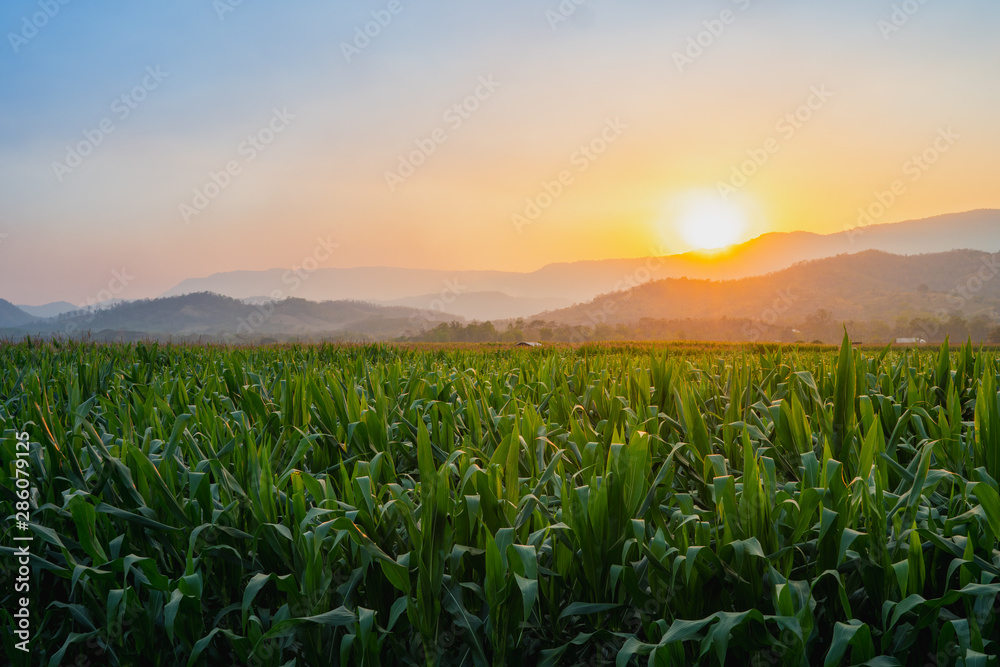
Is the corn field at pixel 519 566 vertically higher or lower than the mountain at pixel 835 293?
lower

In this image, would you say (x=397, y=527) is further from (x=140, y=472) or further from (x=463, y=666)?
(x=140, y=472)

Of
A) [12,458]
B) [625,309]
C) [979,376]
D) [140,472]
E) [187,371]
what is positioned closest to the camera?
[140,472]

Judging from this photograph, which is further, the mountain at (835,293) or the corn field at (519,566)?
the mountain at (835,293)

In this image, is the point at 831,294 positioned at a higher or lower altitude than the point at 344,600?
higher

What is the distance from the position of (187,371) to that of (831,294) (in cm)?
12330

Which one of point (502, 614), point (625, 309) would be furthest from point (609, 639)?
→ point (625, 309)

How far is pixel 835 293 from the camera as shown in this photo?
362ft

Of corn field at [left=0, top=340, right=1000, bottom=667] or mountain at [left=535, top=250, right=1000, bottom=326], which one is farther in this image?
mountain at [left=535, top=250, right=1000, bottom=326]

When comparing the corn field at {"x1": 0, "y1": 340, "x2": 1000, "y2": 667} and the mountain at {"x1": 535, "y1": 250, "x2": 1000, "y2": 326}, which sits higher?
the mountain at {"x1": 535, "y1": 250, "x2": 1000, "y2": 326}

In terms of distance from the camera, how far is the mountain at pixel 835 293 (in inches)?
3976

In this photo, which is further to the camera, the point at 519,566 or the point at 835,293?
the point at 835,293

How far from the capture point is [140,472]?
7.16 ft

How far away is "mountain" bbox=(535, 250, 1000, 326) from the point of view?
101 metres

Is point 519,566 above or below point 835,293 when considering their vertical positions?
below
